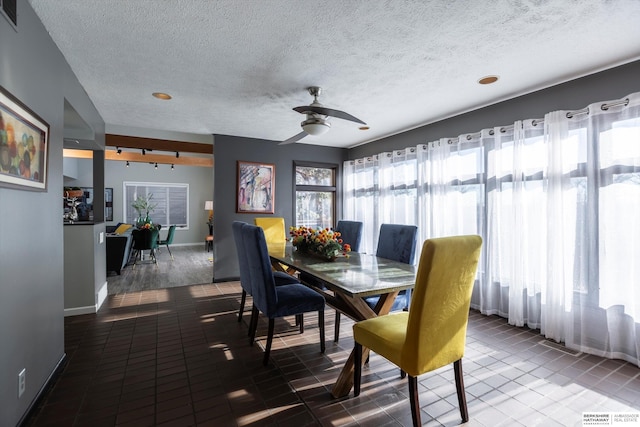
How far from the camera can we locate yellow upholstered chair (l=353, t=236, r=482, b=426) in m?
1.54

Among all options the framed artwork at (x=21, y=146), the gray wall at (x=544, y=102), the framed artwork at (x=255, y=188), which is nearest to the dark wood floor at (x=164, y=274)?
the framed artwork at (x=255, y=188)

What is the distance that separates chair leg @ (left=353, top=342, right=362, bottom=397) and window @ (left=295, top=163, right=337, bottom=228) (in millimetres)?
3904

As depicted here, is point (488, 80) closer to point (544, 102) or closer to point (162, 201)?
point (544, 102)

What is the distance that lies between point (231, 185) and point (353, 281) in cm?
361

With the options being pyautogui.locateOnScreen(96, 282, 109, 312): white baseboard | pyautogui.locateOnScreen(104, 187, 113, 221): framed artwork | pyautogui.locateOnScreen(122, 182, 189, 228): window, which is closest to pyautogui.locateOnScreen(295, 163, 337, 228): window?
A: pyautogui.locateOnScreen(96, 282, 109, 312): white baseboard

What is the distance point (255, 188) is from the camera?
207 inches

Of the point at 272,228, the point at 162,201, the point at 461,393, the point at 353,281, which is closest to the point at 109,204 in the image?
the point at 162,201

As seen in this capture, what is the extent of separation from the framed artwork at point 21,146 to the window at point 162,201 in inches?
315

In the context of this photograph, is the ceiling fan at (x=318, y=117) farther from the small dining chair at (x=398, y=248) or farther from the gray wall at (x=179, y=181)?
the gray wall at (x=179, y=181)

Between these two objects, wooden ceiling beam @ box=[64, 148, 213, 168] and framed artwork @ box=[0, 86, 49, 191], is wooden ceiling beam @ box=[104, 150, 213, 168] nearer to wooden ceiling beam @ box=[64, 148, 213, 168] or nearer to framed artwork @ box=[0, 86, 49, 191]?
wooden ceiling beam @ box=[64, 148, 213, 168]

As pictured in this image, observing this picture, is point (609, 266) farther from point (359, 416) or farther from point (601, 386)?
point (359, 416)

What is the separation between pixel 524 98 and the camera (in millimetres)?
3184

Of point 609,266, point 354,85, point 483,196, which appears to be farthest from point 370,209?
point 609,266

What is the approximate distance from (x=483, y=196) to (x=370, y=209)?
6.97 ft
